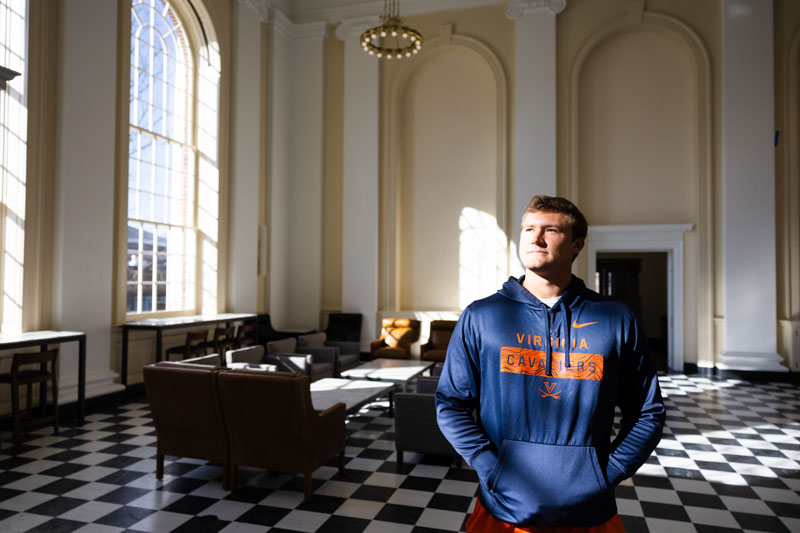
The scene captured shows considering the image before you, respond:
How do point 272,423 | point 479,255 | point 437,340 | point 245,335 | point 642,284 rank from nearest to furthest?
1. point 272,423
2. point 245,335
3. point 437,340
4. point 479,255
5. point 642,284

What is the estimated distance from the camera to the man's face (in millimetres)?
1758

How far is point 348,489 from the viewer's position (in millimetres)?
4766

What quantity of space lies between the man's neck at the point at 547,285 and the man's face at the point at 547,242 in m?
0.03

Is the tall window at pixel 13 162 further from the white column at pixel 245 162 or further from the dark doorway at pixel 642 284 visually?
the dark doorway at pixel 642 284

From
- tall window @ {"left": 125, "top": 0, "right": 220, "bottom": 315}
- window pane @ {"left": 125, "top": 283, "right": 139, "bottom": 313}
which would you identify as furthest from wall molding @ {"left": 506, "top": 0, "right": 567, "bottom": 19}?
window pane @ {"left": 125, "top": 283, "right": 139, "bottom": 313}

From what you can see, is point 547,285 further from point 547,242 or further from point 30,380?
point 30,380

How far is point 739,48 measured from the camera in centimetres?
1030

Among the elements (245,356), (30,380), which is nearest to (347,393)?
(245,356)

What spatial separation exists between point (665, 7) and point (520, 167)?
12.9ft

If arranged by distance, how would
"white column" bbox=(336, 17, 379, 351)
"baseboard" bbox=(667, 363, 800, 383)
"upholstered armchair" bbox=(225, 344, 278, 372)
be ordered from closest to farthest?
"upholstered armchair" bbox=(225, 344, 278, 372) < "baseboard" bbox=(667, 363, 800, 383) < "white column" bbox=(336, 17, 379, 351)

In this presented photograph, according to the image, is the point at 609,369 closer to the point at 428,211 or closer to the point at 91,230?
the point at 91,230

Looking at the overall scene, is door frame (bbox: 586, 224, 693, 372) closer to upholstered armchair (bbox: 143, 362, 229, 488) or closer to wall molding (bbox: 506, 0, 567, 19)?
wall molding (bbox: 506, 0, 567, 19)

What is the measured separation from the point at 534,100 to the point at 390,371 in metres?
6.27

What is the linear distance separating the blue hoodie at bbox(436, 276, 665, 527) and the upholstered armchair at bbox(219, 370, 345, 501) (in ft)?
9.11
